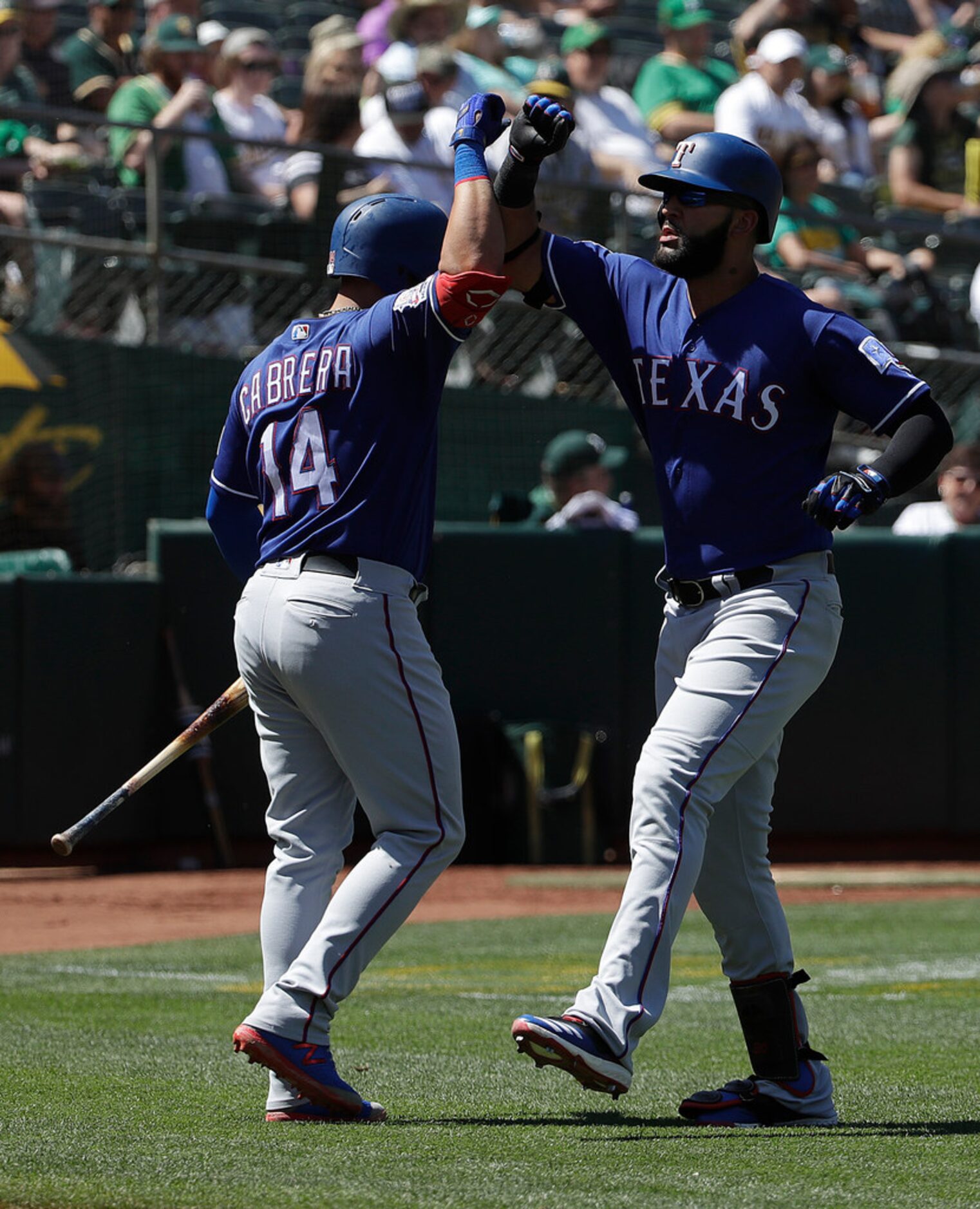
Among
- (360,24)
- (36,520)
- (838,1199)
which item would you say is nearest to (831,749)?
(36,520)

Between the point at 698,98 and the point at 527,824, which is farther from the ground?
the point at 698,98

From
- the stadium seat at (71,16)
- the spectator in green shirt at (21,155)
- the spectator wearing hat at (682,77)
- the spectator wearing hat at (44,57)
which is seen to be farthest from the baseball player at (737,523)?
the stadium seat at (71,16)

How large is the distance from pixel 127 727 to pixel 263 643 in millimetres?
6427

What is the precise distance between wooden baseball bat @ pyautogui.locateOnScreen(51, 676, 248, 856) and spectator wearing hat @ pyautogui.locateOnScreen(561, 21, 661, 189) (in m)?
9.13

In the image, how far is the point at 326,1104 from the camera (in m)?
4.00

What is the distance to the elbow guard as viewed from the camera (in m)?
3.91

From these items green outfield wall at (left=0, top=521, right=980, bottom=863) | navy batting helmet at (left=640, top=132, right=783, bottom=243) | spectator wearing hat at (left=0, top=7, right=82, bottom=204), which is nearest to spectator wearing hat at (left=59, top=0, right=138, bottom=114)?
spectator wearing hat at (left=0, top=7, right=82, bottom=204)

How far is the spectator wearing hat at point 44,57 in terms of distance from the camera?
40.6 feet

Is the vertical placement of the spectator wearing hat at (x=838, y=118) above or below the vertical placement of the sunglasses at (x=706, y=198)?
below

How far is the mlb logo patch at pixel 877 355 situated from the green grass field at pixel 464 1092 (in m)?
1.56

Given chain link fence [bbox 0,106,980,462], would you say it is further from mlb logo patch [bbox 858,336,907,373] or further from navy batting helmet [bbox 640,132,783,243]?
mlb logo patch [bbox 858,336,907,373]

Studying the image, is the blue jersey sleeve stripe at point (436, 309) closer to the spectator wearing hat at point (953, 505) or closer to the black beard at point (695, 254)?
the black beard at point (695, 254)

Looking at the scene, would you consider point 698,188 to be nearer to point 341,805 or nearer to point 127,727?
point 341,805

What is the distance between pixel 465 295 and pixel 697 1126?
1775mm
